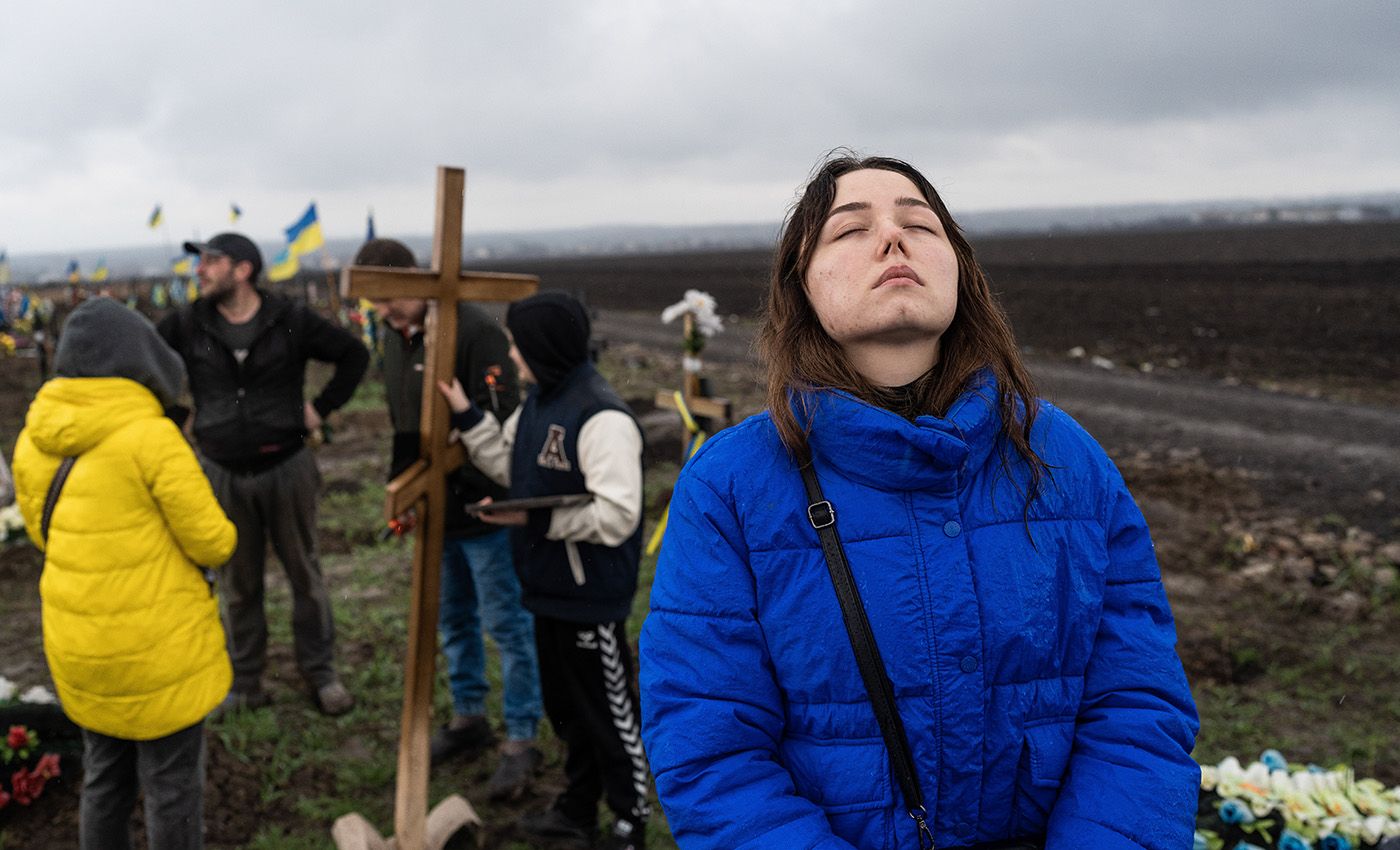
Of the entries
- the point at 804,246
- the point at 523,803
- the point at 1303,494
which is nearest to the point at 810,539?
the point at 804,246

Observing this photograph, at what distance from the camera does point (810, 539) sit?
4.69ft

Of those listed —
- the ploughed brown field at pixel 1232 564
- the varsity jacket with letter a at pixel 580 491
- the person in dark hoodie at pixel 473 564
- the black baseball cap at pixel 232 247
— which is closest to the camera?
the varsity jacket with letter a at pixel 580 491

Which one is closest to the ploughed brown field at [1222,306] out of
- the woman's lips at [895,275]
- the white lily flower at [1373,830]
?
the woman's lips at [895,275]

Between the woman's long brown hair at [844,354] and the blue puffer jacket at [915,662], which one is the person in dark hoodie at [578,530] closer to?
the woman's long brown hair at [844,354]

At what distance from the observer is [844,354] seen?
5.11 feet

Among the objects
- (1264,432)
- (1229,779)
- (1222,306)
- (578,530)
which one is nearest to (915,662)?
(578,530)

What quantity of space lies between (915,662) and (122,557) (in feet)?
7.64

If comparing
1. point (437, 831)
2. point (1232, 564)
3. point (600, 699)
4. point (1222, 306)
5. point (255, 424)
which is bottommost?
point (437, 831)

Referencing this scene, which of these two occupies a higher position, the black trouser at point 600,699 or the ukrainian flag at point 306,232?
the ukrainian flag at point 306,232

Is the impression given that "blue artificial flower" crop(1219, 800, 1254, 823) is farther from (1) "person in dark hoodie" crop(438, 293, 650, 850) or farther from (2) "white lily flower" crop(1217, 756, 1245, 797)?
(1) "person in dark hoodie" crop(438, 293, 650, 850)

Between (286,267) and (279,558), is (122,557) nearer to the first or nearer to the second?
(279,558)

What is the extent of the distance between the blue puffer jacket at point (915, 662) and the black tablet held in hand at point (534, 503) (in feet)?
4.95

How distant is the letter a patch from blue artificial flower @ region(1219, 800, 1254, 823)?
2280 mm

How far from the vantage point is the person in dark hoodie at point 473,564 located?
12.3 ft
